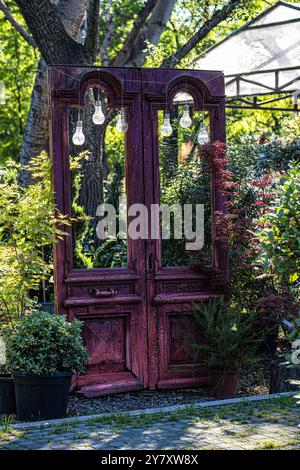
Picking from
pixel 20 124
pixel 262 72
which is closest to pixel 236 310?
pixel 262 72

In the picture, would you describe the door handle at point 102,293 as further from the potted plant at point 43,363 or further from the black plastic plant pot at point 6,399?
the black plastic plant pot at point 6,399

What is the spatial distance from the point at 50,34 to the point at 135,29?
4060 millimetres

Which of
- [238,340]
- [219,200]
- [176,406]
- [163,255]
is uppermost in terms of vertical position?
[219,200]

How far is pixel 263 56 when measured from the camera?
13.6 meters

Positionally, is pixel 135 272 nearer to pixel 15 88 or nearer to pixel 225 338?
pixel 225 338

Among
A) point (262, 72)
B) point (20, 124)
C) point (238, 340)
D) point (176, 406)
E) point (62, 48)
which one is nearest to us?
point (176, 406)

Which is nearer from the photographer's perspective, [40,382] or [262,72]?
[40,382]

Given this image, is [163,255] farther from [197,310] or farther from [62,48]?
[62,48]

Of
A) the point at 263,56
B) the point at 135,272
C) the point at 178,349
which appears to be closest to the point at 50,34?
the point at 263,56

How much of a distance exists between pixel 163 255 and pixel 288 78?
19.6 feet

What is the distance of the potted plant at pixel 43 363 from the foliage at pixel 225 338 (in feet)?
4.80

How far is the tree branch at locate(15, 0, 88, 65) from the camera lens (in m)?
10.9

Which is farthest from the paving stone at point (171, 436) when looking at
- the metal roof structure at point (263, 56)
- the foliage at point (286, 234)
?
the metal roof structure at point (263, 56)

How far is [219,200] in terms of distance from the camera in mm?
8789
